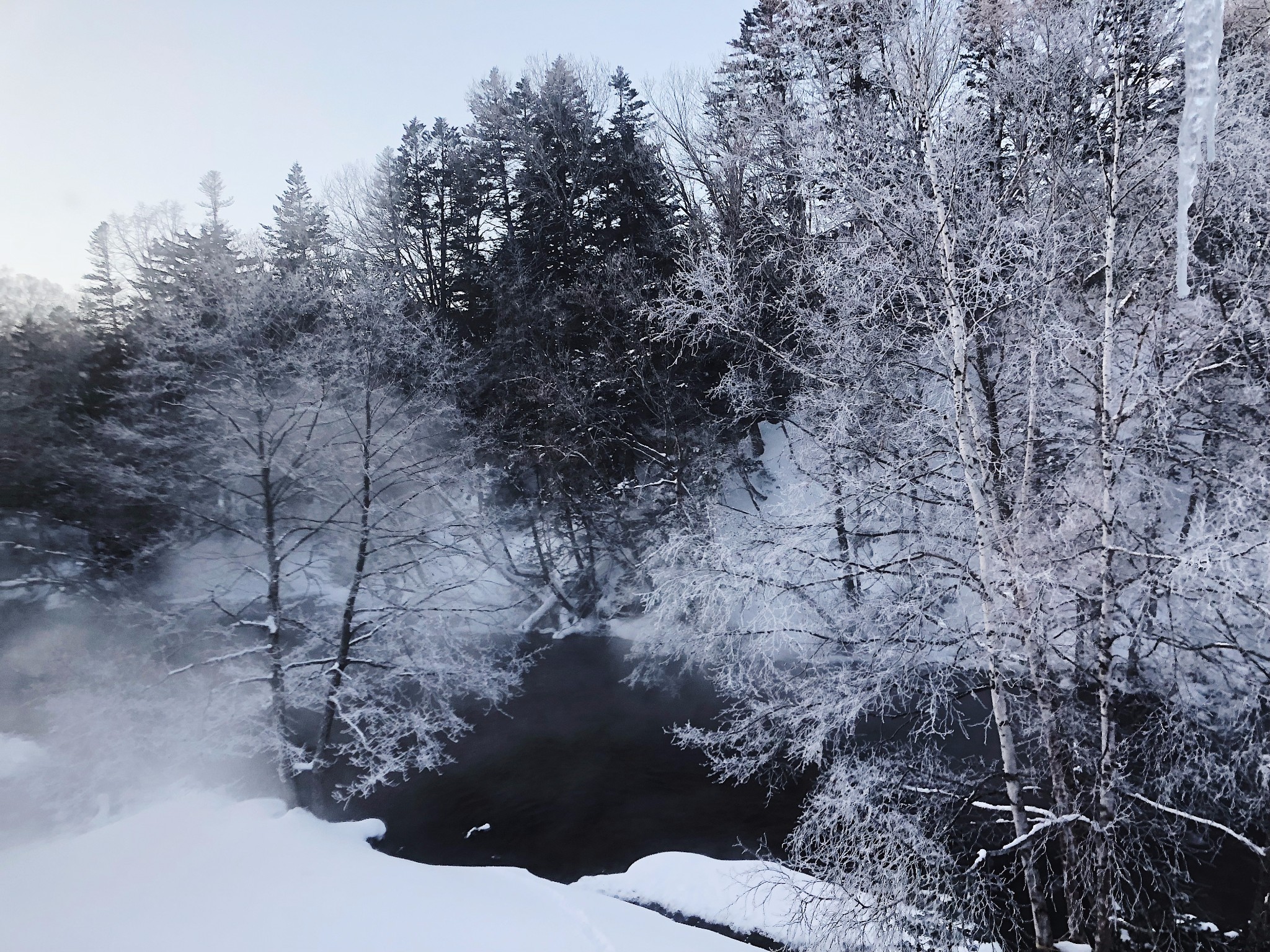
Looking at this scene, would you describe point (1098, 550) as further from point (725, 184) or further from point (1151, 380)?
point (725, 184)

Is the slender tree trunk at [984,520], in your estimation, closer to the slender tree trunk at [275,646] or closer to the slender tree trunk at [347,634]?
the slender tree trunk at [347,634]

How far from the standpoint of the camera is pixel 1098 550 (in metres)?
4.82

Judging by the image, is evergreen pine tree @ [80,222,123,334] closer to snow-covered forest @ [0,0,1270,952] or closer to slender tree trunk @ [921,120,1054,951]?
snow-covered forest @ [0,0,1270,952]

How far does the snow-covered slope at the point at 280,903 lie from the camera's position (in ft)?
19.7

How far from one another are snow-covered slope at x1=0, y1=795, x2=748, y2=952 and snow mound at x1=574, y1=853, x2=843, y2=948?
24.6 inches

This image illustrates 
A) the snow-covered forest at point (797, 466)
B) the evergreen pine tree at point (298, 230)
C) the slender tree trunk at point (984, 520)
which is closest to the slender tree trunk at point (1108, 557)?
the snow-covered forest at point (797, 466)

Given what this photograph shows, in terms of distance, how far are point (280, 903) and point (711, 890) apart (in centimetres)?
494

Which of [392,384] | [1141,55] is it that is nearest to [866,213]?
[1141,55]

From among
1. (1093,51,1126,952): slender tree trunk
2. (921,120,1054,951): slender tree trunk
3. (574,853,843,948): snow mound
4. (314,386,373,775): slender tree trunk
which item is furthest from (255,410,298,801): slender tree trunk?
(1093,51,1126,952): slender tree trunk

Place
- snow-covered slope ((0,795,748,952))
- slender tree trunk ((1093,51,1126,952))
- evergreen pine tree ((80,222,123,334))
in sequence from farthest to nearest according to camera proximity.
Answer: evergreen pine tree ((80,222,123,334)) → snow-covered slope ((0,795,748,952)) → slender tree trunk ((1093,51,1126,952))

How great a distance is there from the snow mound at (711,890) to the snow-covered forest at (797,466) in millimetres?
467

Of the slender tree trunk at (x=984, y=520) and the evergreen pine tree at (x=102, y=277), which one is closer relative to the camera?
the slender tree trunk at (x=984, y=520)

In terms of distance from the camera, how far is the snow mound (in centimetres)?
712

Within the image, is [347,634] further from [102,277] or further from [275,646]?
[102,277]
